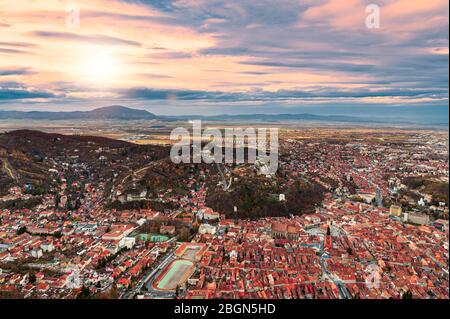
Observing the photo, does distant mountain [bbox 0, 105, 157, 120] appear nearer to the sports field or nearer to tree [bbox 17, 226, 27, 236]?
tree [bbox 17, 226, 27, 236]

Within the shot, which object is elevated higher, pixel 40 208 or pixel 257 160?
pixel 257 160

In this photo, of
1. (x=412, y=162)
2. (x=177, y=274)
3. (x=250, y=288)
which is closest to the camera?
(x=250, y=288)

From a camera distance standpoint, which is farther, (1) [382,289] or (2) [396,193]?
(2) [396,193]

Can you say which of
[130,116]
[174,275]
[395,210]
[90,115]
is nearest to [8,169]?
[174,275]

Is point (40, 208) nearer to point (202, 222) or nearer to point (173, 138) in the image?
point (202, 222)

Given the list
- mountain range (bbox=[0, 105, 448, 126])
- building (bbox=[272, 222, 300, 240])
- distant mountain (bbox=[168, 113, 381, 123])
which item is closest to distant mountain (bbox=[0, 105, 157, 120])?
mountain range (bbox=[0, 105, 448, 126])

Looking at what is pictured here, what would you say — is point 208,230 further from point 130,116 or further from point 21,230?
point 130,116
